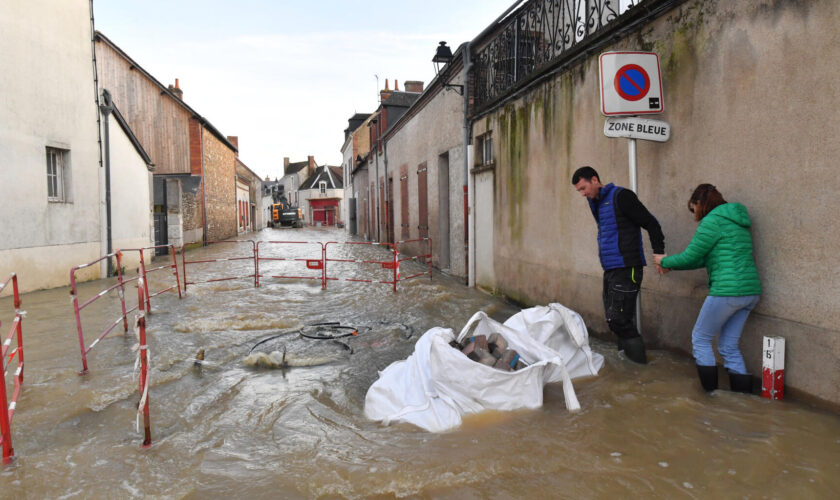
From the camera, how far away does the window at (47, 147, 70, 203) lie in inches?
467

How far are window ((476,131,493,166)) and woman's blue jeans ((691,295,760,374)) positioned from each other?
657 cm

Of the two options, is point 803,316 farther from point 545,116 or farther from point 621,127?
point 545,116

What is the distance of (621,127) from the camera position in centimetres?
469

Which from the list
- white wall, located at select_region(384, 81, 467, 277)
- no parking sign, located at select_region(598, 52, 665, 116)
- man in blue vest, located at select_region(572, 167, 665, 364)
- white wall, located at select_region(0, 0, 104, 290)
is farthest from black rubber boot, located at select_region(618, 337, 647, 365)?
white wall, located at select_region(0, 0, 104, 290)

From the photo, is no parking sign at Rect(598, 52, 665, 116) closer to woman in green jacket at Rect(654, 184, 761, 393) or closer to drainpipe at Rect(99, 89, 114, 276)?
woman in green jacket at Rect(654, 184, 761, 393)

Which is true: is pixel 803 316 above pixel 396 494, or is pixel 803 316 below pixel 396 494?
above

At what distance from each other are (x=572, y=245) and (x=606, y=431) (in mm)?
3598

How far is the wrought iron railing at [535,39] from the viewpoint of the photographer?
6248 mm

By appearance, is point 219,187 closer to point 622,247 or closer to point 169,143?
point 169,143

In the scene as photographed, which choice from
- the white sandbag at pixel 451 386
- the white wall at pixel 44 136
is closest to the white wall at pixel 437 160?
the white sandbag at pixel 451 386

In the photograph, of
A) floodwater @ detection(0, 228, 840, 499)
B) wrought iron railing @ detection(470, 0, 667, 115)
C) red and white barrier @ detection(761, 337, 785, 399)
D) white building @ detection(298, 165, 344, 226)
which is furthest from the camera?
white building @ detection(298, 165, 344, 226)

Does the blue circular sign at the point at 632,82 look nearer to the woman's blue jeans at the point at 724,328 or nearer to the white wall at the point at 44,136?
the woman's blue jeans at the point at 724,328

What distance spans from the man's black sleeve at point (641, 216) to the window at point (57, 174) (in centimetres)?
1234

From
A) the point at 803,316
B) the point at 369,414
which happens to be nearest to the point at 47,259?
the point at 369,414
